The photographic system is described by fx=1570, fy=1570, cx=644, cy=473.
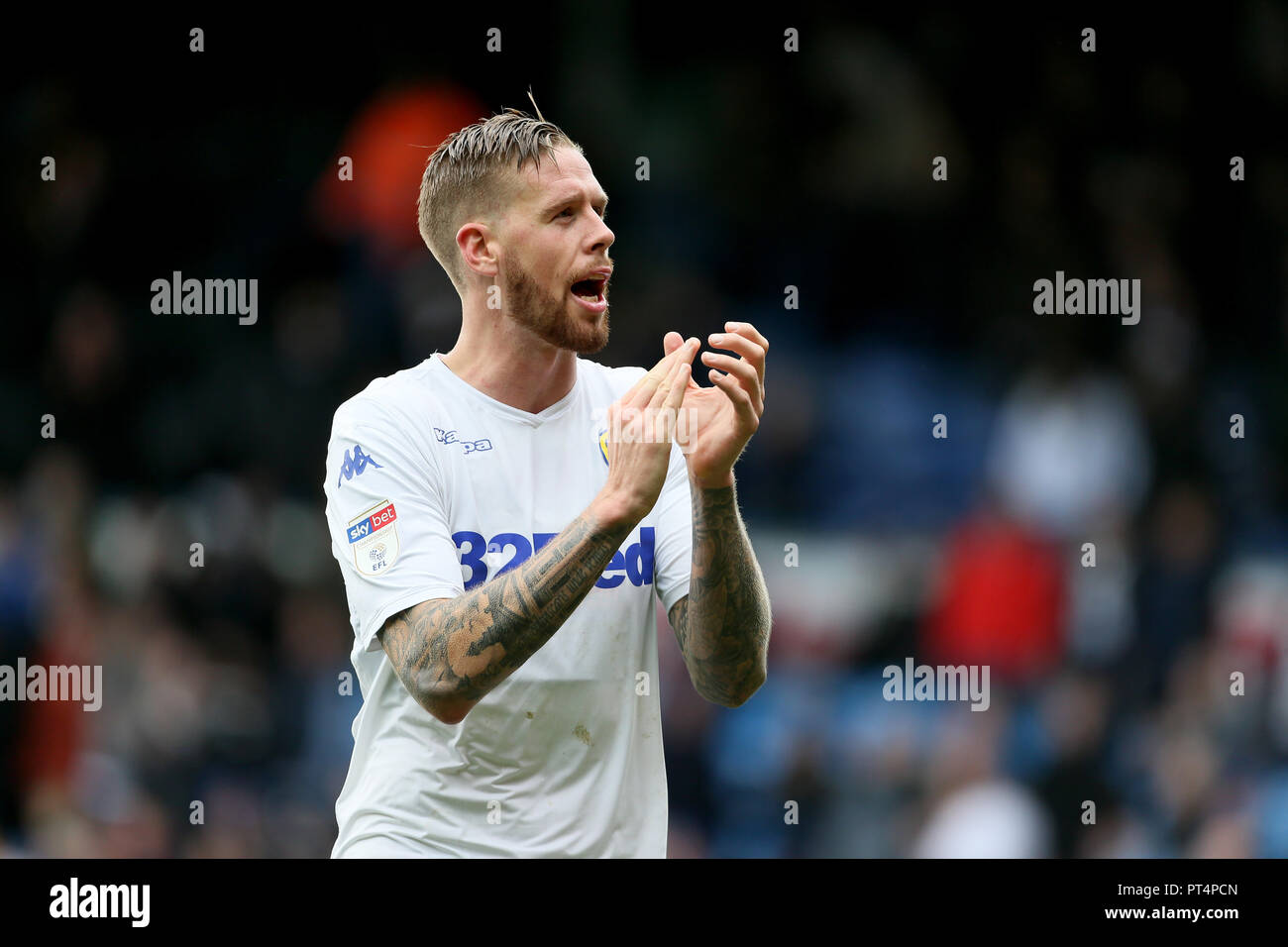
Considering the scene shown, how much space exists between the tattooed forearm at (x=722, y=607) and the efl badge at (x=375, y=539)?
2.30ft

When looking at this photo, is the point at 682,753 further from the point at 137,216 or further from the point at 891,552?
the point at 137,216

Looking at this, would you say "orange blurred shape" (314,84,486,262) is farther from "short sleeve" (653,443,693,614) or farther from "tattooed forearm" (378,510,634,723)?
"tattooed forearm" (378,510,634,723)

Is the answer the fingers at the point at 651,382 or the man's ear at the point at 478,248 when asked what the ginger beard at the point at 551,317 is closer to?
the man's ear at the point at 478,248

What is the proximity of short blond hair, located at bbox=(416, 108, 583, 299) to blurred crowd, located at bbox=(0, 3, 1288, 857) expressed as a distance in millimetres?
3623

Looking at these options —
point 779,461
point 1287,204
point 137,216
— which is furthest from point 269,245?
point 1287,204

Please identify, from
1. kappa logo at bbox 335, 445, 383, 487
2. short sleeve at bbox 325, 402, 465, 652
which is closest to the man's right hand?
short sleeve at bbox 325, 402, 465, 652

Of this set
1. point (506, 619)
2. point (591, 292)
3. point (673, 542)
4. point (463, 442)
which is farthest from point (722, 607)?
point (591, 292)

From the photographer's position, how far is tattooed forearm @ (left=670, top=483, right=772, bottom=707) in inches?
142

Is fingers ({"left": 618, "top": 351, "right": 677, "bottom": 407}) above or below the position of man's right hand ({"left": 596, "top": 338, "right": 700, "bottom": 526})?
above

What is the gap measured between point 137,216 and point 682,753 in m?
4.64

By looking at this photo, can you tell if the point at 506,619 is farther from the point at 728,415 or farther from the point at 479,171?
the point at 479,171

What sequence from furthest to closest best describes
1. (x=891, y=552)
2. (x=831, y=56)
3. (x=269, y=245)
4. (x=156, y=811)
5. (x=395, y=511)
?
1. (x=831, y=56)
2. (x=269, y=245)
3. (x=891, y=552)
4. (x=156, y=811)
5. (x=395, y=511)

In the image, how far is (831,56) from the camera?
31.7 feet
